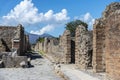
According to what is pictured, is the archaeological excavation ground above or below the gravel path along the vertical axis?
above

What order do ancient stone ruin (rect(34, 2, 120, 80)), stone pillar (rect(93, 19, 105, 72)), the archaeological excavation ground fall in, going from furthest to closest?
1. stone pillar (rect(93, 19, 105, 72))
2. the archaeological excavation ground
3. ancient stone ruin (rect(34, 2, 120, 80))

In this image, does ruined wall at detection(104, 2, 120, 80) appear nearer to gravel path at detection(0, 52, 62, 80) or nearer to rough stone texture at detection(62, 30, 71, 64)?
gravel path at detection(0, 52, 62, 80)

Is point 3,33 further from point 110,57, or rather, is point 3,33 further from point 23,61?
point 110,57

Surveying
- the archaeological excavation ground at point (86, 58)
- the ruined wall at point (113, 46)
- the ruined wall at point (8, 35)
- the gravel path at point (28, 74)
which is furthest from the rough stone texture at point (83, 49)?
the ruined wall at point (8, 35)

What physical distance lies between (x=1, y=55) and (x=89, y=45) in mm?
7739

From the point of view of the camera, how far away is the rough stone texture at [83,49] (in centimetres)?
1998

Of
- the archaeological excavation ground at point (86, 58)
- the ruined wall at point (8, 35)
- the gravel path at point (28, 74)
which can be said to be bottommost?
the gravel path at point (28, 74)

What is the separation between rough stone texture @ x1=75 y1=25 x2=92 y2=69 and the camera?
1998 centimetres

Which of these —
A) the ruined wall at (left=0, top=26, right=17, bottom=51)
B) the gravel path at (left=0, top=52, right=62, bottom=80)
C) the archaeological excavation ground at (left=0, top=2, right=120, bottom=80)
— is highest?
the ruined wall at (left=0, top=26, right=17, bottom=51)

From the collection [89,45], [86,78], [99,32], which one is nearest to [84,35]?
[89,45]

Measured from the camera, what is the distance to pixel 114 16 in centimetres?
1172

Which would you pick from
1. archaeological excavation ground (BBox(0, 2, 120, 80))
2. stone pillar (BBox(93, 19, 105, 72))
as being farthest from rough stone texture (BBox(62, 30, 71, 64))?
stone pillar (BBox(93, 19, 105, 72))

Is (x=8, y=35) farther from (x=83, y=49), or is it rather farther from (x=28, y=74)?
(x=28, y=74)

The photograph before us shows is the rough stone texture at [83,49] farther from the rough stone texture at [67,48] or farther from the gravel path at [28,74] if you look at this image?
the rough stone texture at [67,48]
